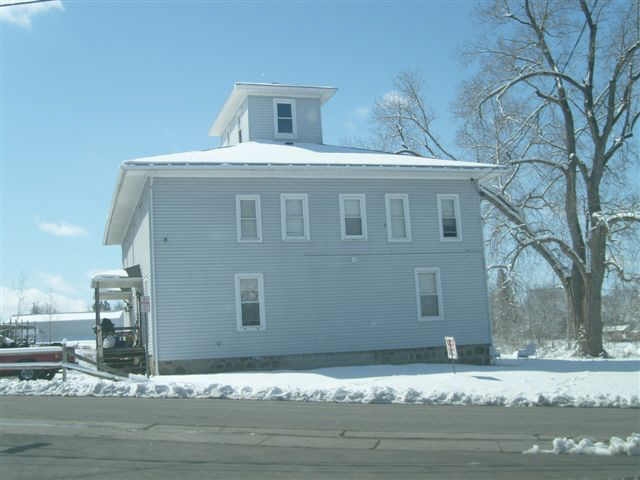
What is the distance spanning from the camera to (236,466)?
28.9ft

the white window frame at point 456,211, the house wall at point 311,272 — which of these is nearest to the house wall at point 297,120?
the house wall at point 311,272

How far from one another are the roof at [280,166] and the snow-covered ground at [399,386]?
20.4ft

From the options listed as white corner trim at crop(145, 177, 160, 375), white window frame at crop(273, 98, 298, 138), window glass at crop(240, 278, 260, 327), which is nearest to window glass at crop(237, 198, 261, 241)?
window glass at crop(240, 278, 260, 327)

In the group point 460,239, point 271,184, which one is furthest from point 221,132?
point 460,239

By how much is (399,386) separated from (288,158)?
9.32m

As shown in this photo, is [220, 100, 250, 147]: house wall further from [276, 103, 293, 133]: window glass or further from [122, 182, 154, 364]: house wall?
[122, 182, 154, 364]: house wall

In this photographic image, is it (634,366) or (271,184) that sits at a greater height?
(271,184)

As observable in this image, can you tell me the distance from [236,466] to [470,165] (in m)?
17.7

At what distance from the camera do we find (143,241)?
78.0 ft

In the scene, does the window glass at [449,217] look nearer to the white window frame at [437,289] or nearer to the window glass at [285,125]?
the white window frame at [437,289]

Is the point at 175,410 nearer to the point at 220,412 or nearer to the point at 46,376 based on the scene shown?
the point at 220,412

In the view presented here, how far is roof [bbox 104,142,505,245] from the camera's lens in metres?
21.5

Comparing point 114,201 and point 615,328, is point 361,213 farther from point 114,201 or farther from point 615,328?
point 615,328

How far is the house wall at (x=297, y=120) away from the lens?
27.9 metres
